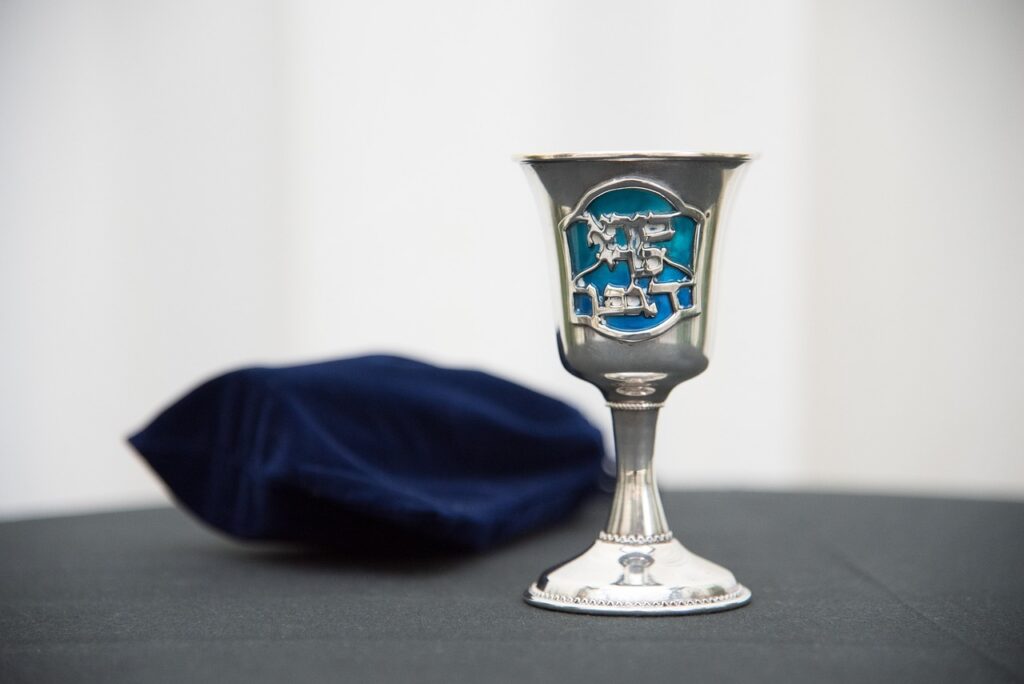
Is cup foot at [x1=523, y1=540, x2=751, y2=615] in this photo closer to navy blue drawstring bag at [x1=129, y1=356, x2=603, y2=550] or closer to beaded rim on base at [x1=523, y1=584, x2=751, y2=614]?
beaded rim on base at [x1=523, y1=584, x2=751, y2=614]

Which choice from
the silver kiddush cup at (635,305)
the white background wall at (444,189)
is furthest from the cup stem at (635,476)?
the white background wall at (444,189)

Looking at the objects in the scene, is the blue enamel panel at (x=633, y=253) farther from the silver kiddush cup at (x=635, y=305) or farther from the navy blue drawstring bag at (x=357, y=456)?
the navy blue drawstring bag at (x=357, y=456)

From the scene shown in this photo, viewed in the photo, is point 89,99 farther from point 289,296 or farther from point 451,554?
point 451,554

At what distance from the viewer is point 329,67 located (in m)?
2.63

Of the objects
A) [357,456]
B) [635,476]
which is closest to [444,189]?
[357,456]

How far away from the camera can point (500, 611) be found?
1002 mm

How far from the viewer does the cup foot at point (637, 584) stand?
99 cm

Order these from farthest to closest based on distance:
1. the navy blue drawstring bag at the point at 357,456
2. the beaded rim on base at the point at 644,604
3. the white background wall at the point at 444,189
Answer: the white background wall at the point at 444,189, the navy blue drawstring bag at the point at 357,456, the beaded rim on base at the point at 644,604

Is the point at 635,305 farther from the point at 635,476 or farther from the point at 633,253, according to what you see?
the point at 635,476

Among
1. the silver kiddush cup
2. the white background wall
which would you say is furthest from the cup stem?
the white background wall

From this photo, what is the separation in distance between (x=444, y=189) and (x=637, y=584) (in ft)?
5.58

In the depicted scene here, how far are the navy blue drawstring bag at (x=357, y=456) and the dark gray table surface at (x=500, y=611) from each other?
4cm

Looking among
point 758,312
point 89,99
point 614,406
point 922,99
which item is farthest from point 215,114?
point 614,406

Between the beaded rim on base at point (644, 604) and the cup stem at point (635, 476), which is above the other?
the cup stem at point (635, 476)
